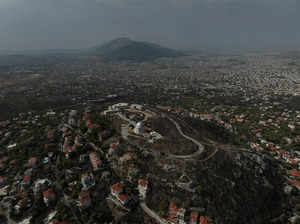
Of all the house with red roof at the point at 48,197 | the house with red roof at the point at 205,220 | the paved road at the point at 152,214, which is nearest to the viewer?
the house with red roof at the point at 205,220

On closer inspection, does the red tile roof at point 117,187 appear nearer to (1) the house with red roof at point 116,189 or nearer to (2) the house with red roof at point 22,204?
(1) the house with red roof at point 116,189

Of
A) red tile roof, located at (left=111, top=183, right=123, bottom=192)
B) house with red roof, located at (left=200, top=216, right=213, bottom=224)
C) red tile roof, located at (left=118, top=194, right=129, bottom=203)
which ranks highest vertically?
red tile roof, located at (left=111, top=183, right=123, bottom=192)

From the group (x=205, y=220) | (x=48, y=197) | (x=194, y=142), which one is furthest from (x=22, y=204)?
(x=194, y=142)

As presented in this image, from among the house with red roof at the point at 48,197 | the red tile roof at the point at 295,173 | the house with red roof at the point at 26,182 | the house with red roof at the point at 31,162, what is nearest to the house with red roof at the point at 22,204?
the house with red roof at the point at 48,197

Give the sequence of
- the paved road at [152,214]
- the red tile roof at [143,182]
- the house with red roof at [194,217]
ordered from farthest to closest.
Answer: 1. the red tile roof at [143,182]
2. the paved road at [152,214]
3. the house with red roof at [194,217]

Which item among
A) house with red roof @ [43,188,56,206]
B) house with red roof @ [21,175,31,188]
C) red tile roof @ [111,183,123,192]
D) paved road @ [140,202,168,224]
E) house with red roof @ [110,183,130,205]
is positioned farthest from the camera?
house with red roof @ [21,175,31,188]

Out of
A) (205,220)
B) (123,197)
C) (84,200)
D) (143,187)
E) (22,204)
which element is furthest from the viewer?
(22,204)

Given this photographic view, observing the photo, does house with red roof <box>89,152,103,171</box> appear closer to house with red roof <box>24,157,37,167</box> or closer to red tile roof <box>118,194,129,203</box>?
red tile roof <box>118,194,129,203</box>

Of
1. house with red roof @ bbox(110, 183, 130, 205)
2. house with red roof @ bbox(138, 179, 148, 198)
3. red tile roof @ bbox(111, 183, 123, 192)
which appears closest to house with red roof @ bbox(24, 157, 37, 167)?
house with red roof @ bbox(110, 183, 130, 205)

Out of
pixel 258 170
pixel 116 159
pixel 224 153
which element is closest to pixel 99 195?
pixel 116 159

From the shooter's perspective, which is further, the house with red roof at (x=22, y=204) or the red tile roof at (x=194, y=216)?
the house with red roof at (x=22, y=204)

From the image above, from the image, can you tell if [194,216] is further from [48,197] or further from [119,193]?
[48,197]
